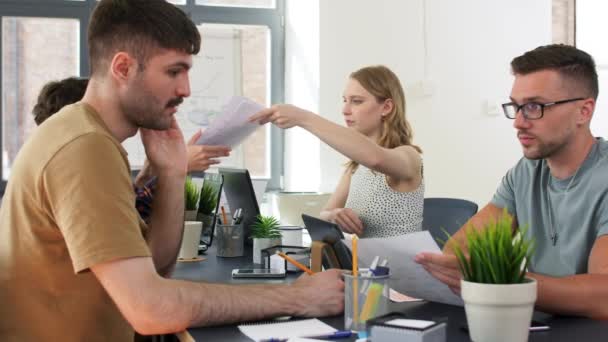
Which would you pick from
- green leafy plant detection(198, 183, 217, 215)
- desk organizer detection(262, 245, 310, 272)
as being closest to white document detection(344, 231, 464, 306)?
desk organizer detection(262, 245, 310, 272)

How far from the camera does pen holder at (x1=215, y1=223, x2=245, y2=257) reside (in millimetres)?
2529

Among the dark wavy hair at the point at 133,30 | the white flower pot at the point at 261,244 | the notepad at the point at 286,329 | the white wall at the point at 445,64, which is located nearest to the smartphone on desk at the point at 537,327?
the notepad at the point at 286,329

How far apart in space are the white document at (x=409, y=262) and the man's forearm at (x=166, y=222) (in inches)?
24.8

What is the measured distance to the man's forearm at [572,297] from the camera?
4.85 feet

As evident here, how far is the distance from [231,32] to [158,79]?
3.46 meters

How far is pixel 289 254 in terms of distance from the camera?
2082mm

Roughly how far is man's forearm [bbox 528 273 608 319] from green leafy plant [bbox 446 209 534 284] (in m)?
0.30

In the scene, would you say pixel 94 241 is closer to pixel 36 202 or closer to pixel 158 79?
pixel 36 202

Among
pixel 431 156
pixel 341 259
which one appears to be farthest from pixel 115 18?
pixel 431 156

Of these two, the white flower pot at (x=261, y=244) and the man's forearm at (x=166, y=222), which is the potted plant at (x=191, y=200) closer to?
the white flower pot at (x=261, y=244)

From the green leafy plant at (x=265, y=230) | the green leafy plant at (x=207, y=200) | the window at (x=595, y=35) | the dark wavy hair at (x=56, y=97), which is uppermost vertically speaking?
the window at (x=595, y=35)

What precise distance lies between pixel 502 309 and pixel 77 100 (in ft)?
5.28

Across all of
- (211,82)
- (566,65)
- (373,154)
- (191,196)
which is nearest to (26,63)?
(211,82)

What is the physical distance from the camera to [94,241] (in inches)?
52.9
